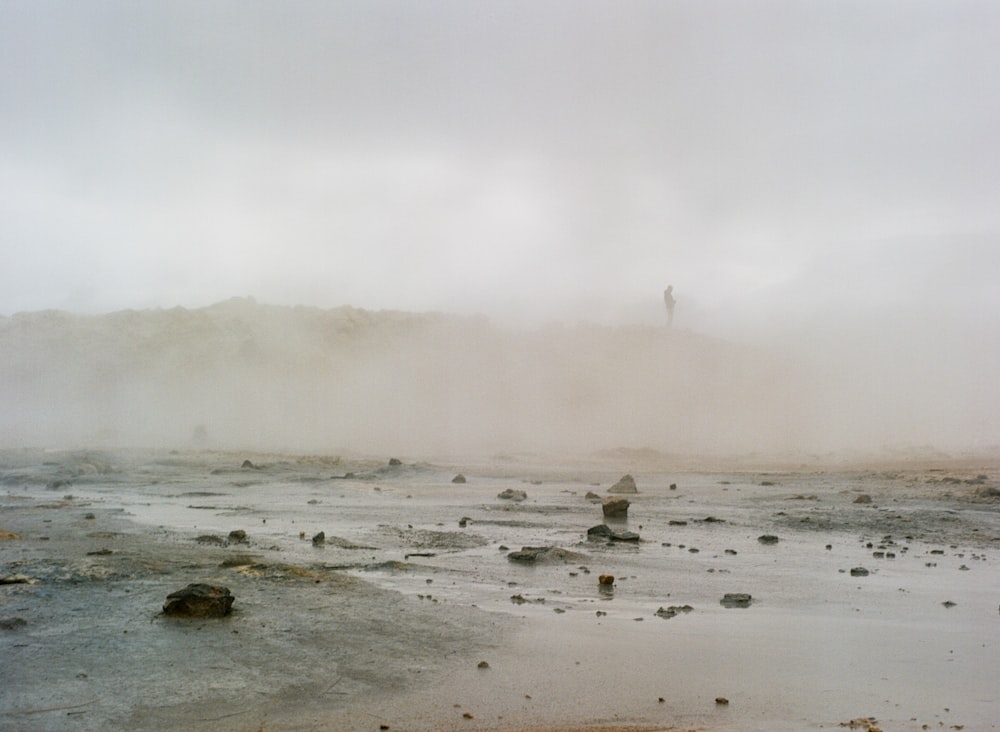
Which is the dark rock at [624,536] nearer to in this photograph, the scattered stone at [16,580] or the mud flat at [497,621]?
the mud flat at [497,621]

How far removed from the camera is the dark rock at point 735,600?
331 inches

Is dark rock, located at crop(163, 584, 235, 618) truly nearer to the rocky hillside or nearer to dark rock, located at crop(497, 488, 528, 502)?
dark rock, located at crop(497, 488, 528, 502)

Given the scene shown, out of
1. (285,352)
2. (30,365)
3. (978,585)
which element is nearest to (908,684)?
(978,585)

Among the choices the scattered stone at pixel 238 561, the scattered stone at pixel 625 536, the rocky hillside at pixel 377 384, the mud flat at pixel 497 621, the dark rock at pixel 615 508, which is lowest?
the mud flat at pixel 497 621

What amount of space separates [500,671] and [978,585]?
6.41m

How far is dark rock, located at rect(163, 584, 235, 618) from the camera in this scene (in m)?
7.24

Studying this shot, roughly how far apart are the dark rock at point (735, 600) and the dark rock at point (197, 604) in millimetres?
4969

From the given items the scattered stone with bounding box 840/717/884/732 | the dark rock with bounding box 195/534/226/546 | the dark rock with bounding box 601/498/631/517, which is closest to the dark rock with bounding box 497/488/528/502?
the dark rock with bounding box 601/498/631/517

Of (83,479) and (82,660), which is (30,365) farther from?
(82,660)

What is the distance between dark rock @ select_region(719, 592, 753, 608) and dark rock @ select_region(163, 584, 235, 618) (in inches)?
196

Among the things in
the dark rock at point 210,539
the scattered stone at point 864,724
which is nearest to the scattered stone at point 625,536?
the dark rock at point 210,539

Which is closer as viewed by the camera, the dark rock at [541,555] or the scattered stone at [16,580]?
the scattered stone at [16,580]

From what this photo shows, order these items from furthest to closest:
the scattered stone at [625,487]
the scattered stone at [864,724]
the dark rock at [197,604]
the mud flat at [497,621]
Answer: the scattered stone at [625,487], the dark rock at [197,604], the mud flat at [497,621], the scattered stone at [864,724]

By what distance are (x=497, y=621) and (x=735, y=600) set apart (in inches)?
106
